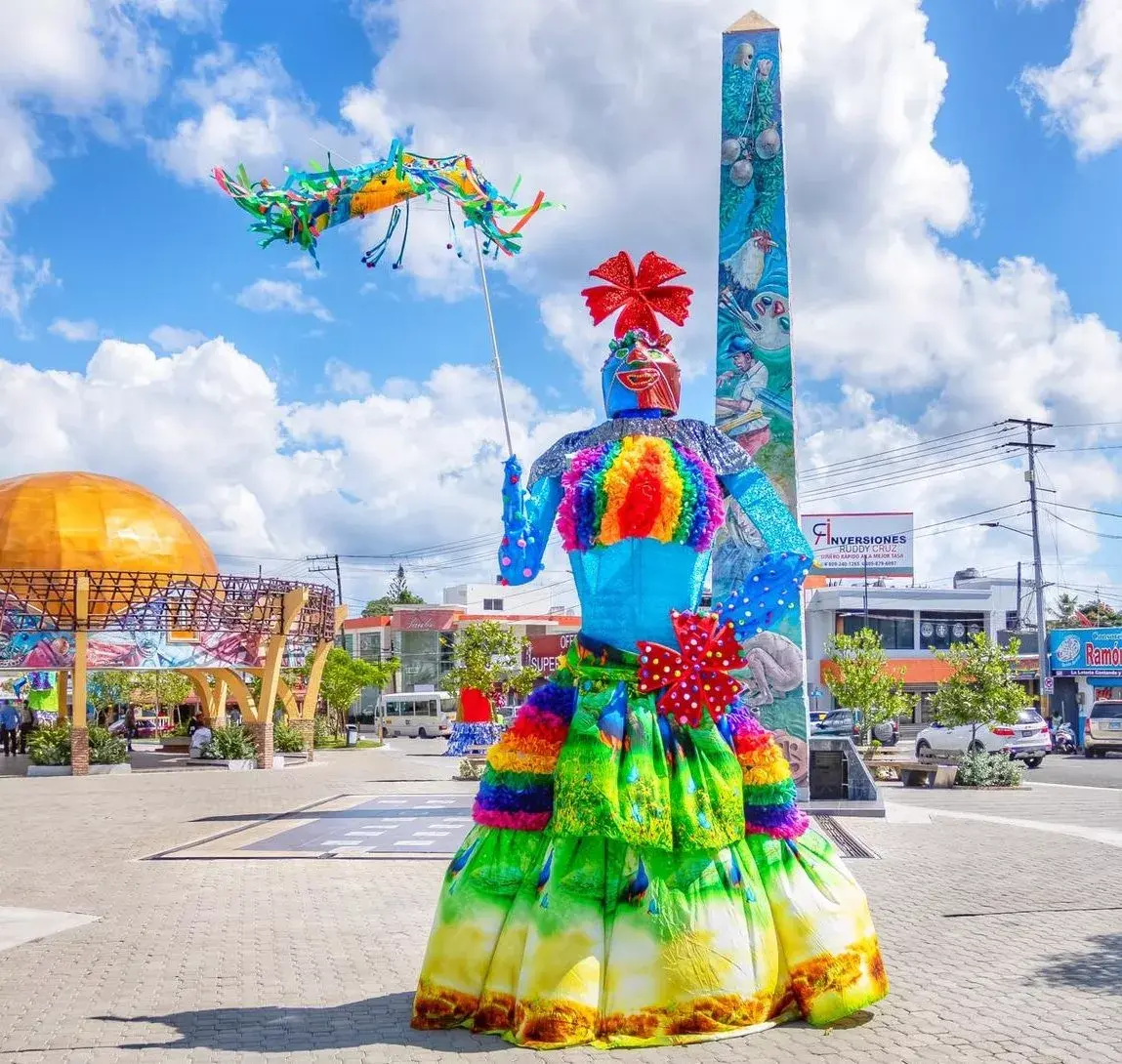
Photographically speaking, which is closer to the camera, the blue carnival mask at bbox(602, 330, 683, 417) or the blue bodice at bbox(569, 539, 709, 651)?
the blue bodice at bbox(569, 539, 709, 651)

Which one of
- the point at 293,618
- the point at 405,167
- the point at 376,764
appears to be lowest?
the point at 376,764

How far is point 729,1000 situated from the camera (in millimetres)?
4930

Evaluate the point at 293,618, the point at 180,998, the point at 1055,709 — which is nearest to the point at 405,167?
the point at 180,998

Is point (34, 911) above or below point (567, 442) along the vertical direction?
below

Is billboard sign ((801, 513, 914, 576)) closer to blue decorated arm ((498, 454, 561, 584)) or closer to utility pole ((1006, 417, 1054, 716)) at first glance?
utility pole ((1006, 417, 1054, 716))

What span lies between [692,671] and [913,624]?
51429mm

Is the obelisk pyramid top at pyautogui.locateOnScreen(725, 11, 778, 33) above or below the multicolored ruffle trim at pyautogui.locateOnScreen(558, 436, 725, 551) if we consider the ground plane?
above

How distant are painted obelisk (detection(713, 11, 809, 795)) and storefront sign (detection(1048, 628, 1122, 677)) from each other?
2718 centimetres

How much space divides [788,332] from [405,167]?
7807 mm

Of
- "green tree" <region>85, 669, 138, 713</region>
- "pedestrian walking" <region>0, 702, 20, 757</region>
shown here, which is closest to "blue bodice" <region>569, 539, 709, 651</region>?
"pedestrian walking" <region>0, 702, 20, 757</region>

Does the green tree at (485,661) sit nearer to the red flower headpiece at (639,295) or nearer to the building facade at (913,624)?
the building facade at (913,624)

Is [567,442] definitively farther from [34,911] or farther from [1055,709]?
[1055,709]

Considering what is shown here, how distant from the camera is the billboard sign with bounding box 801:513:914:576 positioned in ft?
193

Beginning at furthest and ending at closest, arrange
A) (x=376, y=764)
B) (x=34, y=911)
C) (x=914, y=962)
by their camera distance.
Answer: (x=376, y=764)
(x=34, y=911)
(x=914, y=962)
